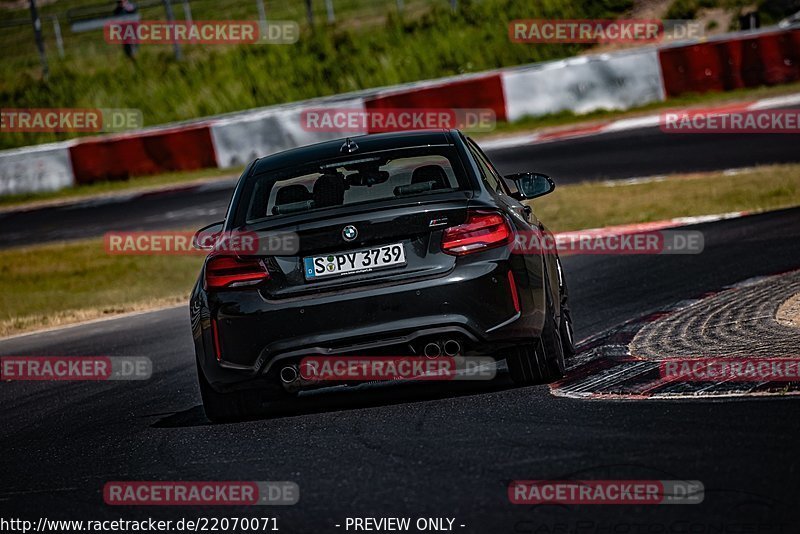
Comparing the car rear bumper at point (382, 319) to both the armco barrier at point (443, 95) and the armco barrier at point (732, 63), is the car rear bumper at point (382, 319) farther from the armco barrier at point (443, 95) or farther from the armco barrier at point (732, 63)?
the armco barrier at point (443, 95)

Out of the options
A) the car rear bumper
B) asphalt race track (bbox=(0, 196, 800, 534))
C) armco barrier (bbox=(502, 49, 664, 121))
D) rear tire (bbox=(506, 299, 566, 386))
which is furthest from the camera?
armco barrier (bbox=(502, 49, 664, 121))

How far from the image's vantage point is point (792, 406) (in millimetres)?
5535

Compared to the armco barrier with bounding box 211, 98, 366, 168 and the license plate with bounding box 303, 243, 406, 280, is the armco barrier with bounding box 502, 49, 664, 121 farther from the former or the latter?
the license plate with bounding box 303, 243, 406, 280

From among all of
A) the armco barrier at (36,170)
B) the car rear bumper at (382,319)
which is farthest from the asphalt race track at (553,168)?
the car rear bumper at (382,319)

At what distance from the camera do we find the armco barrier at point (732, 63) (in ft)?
77.1

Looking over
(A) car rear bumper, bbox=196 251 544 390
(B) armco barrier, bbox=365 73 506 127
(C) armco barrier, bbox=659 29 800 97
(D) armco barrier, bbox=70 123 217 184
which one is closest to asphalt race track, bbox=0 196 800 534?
(A) car rear bumper, bbox=196 251 544 390

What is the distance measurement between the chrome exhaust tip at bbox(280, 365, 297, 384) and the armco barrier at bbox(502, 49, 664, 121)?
18.7m

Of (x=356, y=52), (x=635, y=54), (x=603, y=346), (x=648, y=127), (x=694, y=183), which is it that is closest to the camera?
(x=603, y=346)

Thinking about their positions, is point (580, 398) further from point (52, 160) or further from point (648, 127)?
point (52, 160)

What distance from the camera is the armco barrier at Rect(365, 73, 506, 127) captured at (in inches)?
983

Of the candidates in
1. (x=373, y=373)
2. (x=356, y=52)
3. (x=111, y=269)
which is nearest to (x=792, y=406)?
(x=373, y=373)

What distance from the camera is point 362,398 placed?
7180 mm

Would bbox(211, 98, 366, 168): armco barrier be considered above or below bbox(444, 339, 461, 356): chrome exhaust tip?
below

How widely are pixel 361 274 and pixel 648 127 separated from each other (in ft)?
54.2
